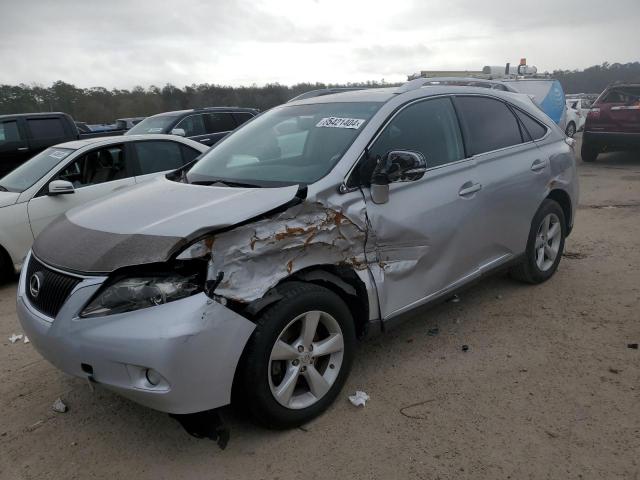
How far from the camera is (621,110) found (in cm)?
1154

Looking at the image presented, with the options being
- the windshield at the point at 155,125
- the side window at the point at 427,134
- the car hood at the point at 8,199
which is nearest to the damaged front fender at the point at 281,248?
the side window at the point at 427,134

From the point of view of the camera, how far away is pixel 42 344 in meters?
2.57

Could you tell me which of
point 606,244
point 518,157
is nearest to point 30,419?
point 518,157

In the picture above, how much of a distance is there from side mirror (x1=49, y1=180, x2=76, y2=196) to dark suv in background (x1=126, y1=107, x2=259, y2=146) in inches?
193

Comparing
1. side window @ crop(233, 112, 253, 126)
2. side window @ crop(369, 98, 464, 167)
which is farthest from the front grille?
side window @ crop(233, 112, 253, 126)

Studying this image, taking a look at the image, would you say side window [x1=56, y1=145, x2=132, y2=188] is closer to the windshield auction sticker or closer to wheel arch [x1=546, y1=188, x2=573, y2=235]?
the windshield auction sticker

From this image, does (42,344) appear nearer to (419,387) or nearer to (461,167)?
(419,387)

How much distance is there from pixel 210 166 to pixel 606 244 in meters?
4.62

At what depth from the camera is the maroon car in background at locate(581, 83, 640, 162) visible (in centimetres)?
1142

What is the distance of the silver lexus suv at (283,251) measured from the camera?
2.35m

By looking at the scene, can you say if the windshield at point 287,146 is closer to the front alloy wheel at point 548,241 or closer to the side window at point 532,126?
the side window at point 532,126

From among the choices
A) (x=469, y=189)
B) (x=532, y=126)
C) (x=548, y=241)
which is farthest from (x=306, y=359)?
(x=532, y=126)

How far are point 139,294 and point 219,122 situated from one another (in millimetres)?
9637

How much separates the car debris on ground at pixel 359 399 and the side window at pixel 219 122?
922cm
